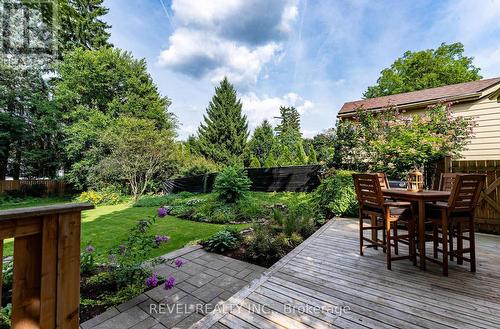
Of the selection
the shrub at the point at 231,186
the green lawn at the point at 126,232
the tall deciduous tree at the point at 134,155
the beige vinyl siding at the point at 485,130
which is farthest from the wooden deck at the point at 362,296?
the tall deciduous tree at the point at 134,155

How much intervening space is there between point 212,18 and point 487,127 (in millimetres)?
8825

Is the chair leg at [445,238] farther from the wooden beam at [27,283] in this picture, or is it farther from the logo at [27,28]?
the logo at [27,28]

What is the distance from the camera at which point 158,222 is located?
595 centimetres

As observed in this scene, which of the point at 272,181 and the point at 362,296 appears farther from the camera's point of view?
the point at 272,181

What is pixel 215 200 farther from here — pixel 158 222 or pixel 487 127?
pixel 487 127

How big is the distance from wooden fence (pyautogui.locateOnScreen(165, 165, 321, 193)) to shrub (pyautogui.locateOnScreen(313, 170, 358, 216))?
2635 mm

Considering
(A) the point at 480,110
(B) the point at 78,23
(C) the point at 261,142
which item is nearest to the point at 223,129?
(C) the point at 261,142

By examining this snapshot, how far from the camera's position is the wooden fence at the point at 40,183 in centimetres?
1266

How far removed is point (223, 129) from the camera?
68.3 feet

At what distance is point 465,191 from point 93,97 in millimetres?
19071

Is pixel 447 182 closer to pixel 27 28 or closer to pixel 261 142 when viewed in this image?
pixel 27 28

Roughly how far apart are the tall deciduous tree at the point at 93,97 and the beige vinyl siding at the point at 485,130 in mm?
17220

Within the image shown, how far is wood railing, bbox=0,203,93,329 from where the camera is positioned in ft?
3.31

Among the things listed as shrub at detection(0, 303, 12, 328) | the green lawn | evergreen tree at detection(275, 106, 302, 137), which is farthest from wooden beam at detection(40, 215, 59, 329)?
evergreen tree at detection(275, 106, 302, 137)
